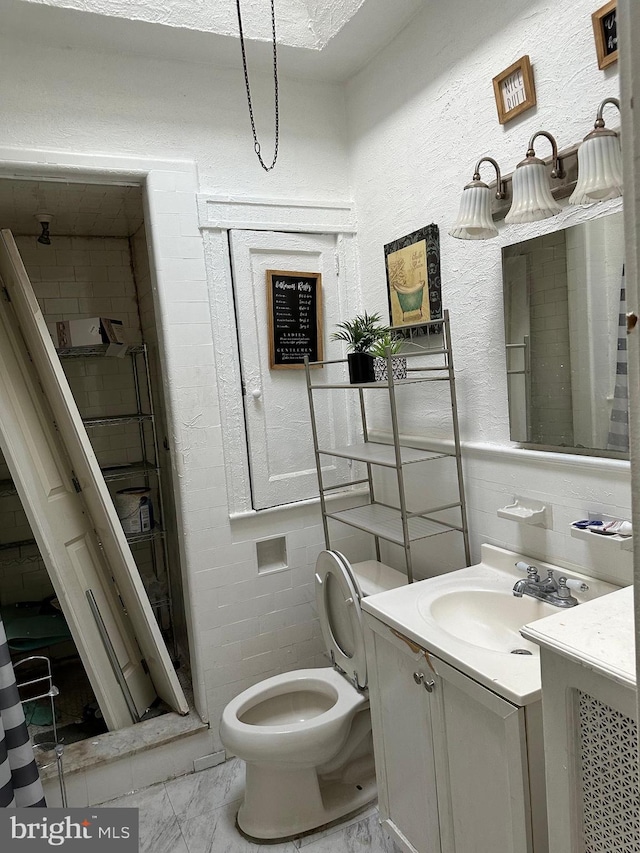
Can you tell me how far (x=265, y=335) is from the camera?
251 centimetres

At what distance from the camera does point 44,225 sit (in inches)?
113

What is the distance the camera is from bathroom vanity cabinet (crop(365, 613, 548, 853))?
4.02 ft

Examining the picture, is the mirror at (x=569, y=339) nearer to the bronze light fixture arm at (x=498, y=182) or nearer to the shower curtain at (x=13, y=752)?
the bronze light fixture arm at (x=498, y=182)

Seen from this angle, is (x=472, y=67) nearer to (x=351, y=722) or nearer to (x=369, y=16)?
(x=369, y=16)

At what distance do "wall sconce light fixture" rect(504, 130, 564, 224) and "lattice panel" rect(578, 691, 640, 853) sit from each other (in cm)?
116

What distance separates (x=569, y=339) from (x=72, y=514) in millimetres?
2083

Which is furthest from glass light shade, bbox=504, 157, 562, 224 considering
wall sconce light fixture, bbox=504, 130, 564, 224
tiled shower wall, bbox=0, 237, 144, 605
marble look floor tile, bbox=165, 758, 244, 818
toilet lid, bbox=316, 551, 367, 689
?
tiled shower wall, bbox=0, 237, 144, 605

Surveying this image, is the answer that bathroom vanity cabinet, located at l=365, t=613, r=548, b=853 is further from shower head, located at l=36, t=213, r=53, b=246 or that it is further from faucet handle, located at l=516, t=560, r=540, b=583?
shower head, located at l=36, t=213, r=53, b=246

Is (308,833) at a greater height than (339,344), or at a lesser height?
lesser


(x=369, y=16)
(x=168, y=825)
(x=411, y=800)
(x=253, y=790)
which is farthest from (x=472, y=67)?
(x=168, y=825)

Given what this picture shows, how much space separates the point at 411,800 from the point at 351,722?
0.39 m

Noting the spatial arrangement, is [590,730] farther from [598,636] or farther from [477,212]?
[477,212]

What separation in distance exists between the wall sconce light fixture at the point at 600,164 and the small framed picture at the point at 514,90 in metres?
0.37

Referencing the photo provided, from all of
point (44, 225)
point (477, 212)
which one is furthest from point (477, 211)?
point (44, 225)
